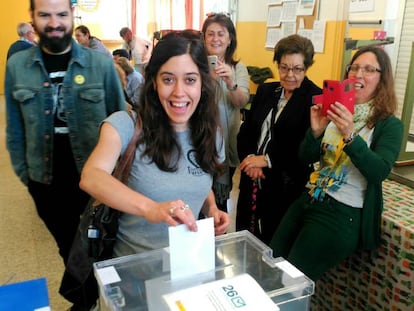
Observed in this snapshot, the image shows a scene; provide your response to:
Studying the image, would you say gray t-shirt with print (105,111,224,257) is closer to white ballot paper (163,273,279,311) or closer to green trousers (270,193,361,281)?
white ballot paper (163,273,279,311)

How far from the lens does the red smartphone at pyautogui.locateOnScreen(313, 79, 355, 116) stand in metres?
1.51

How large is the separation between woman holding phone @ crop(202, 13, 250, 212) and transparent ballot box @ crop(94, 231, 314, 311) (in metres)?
1.10

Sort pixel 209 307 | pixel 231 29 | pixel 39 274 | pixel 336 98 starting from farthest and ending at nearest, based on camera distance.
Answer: pixel 39 274 → pixel 231 29 → pixel 336 98 → pixel 209 307

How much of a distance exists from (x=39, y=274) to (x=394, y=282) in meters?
2.04

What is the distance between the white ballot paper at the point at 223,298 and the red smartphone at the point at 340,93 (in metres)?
0.91

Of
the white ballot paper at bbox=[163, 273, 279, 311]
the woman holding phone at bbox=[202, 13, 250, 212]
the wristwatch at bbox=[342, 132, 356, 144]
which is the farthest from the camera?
the woman holding phone at bbox=[202, 13, 250, 212]

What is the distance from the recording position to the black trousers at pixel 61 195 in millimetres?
1761

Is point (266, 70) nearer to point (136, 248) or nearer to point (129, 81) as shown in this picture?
point (129, 81)

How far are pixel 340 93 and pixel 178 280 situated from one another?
0.98 m

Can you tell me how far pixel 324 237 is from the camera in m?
1.63

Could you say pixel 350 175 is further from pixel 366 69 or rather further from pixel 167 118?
pixel 167 118

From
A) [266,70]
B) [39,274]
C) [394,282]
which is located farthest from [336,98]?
[266,70]

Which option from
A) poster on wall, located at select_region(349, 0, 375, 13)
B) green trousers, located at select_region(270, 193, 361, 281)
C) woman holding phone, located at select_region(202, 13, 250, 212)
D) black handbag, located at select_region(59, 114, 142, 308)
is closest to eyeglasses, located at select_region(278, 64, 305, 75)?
woman holding phone, located at select_region(202, 13, 250, 212)

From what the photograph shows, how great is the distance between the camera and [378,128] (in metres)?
1.57
